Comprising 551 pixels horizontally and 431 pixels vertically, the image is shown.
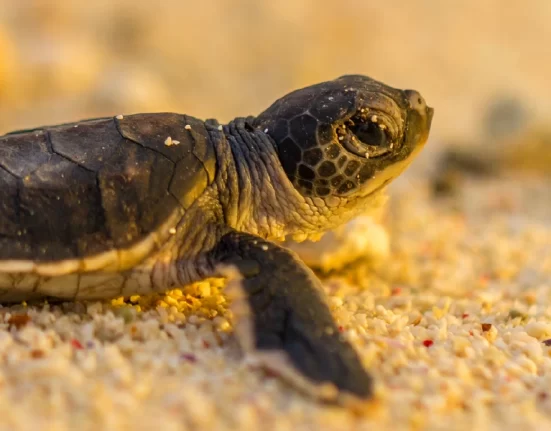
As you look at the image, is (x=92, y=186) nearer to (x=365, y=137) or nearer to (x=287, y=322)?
(x=287, y=322)

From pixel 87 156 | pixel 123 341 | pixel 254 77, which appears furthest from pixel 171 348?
pixel 254 77

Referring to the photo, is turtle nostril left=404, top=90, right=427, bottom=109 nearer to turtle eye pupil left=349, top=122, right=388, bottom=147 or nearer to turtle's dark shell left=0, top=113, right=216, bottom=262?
turtle eye pupil left=349, top=122, right=388, bottom=147

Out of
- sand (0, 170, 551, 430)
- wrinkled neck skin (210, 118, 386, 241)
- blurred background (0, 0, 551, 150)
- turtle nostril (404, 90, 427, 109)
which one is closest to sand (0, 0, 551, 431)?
sand (0, 170, 551, 430)

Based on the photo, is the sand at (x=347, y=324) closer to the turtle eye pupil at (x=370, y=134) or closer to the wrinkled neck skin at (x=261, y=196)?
the wrinkled neck skin at (x=261, y=196)

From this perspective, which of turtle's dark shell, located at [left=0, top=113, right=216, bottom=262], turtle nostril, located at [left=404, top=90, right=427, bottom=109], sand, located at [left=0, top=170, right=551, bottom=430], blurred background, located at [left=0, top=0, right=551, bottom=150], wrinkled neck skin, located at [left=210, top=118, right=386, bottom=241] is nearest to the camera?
sand, located at [left=0, top=170, right=551, bottom=430]

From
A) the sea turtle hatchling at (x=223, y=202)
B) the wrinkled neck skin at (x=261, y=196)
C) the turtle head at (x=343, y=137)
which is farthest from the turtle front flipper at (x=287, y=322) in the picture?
the turtle head at (x=343, y=137)

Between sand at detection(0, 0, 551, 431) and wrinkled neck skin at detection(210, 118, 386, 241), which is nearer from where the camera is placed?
sand at detection(0, 0, 551, 431)

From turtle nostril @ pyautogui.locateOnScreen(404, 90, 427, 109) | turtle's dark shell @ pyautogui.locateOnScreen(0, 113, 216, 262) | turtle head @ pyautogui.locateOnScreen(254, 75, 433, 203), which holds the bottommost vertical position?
turtle's dark shell @ pyautogui.locateOnScreen(0, 113, 216, 262)

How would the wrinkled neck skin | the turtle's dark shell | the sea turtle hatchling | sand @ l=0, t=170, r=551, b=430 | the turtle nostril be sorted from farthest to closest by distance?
the turtle nostril
the wrinkled neck skin
the turtle's dark shell
the sea turtle hatchling
sand @ l=0, t=170, r=551, b=430
